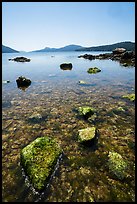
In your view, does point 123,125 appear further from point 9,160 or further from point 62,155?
point 9,160

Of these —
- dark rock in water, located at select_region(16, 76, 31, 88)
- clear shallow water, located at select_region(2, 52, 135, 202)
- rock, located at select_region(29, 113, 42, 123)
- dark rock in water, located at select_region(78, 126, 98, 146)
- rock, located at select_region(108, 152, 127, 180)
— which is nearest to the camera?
clear shallow water, located at select_region(2, 52, 135, 202)

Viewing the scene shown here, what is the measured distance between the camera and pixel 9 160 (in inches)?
348

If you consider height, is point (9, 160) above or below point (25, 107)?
below

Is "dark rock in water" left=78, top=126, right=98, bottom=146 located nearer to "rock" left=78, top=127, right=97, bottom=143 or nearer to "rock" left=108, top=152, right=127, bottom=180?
"rock" left=78, top=127, right=97, bottom=143

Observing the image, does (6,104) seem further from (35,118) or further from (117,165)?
(117,165)

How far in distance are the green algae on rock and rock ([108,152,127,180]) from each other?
8.35 feet

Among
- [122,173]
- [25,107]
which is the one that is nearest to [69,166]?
[122,173]

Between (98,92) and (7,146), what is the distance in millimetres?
13684

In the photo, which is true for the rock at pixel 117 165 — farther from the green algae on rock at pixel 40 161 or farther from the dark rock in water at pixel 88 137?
the green algae on rock at pixel 40 161

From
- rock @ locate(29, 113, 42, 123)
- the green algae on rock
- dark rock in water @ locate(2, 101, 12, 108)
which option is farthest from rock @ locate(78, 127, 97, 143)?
dark rock in water @ locate(2, 101, 12, 108)

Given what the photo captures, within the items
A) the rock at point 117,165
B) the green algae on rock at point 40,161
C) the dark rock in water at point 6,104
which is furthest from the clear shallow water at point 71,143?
the green algae on rock at point 40,161

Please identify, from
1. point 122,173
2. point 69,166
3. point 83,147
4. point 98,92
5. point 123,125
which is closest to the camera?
point 122,173

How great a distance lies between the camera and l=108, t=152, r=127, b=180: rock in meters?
7.75

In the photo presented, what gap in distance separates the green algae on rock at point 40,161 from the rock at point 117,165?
2546 millimetres
